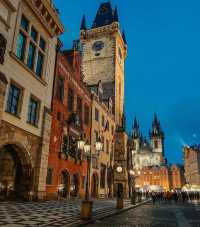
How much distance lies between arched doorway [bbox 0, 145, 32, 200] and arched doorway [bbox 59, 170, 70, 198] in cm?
805

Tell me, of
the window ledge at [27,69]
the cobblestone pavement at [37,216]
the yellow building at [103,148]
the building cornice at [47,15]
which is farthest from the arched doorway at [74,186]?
the building cornice at [47,15]

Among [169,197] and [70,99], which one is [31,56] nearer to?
[70,99]

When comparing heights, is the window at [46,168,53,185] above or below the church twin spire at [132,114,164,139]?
below

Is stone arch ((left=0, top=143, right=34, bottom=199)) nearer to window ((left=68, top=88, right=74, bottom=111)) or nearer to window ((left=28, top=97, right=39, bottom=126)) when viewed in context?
window ((left=28, top=97, right=39, bottom=126))

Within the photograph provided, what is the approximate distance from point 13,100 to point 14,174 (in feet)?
19.3

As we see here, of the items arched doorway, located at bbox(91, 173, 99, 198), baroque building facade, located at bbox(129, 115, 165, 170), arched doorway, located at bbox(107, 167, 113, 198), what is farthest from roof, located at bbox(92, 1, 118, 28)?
baroque building facade, located at bbox(129, 115, 165, 170)

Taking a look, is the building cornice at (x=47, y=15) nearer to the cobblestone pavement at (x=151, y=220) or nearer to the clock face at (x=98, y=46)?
the cobblestone pavement at (x=151, y=220)

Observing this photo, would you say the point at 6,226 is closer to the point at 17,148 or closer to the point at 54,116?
the point at 17,148

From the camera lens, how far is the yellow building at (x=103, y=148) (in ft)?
124

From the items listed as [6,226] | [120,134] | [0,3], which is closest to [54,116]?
[0,3]

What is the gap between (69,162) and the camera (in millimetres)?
28922

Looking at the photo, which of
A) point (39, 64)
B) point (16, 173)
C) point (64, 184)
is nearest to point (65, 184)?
point (64, 184)

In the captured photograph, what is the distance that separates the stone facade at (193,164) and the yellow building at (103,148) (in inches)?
2124

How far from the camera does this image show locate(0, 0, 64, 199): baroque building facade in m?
17.8
